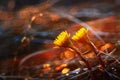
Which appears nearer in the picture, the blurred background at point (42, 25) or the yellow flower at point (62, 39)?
the yellow flower at point (62, 39)

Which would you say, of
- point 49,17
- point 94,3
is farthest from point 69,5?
point 49,17

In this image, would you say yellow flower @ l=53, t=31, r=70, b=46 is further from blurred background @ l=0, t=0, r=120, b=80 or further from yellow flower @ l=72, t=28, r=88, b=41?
blurred background @ l=0, t=0, r=120, b=80

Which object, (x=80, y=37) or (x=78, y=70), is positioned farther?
(x=78, y=70)

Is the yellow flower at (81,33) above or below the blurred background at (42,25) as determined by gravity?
below

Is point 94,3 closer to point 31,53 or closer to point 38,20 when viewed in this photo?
point 38,20

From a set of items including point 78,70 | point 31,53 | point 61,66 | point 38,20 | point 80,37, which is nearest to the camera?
point 80,37

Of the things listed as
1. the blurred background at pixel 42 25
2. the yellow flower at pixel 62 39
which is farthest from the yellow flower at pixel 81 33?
the blurred background at pixel 42 25

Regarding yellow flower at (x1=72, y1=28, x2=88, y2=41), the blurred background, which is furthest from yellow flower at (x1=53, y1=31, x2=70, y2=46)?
the blurred background

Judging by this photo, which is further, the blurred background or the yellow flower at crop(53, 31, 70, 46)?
the blurred background

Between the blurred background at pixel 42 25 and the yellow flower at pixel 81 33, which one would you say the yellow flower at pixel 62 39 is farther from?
the blurred background at pixel 42 25

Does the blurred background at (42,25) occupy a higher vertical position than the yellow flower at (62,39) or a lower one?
higher

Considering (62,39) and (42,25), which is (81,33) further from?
(42,25)
